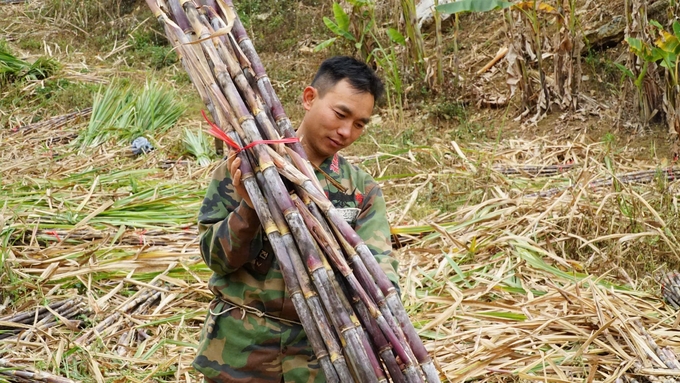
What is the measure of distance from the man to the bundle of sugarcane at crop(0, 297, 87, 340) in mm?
1459

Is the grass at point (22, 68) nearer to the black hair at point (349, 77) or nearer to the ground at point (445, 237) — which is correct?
the ground at point (445, 237)

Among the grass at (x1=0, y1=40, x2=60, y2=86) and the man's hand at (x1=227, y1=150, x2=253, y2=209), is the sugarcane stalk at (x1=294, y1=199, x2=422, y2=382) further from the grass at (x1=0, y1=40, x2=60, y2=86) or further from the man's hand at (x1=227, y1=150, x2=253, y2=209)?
the grass at (x1=0, y1=40, x2=60, y2=86)

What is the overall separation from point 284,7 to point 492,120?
12.3 ft

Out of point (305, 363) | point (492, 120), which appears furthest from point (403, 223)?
point (492, 120)

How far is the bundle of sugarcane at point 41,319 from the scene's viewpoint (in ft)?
10.2

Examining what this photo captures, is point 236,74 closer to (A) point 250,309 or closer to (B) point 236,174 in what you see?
(B) point 236,174

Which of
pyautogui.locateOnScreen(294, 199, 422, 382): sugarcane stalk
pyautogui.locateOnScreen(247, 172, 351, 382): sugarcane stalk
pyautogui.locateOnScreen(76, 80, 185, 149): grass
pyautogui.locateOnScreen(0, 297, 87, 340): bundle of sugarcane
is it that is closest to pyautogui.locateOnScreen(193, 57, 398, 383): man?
pyautogui.locateOnScreen(247, 172, 351, 382): sugarcane stalk

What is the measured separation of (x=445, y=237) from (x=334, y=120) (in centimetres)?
181

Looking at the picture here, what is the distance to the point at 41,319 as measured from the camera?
3225 millimetres

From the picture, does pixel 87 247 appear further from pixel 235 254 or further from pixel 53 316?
pixel 235 254

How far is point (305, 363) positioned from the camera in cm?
184

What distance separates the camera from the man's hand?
1.67 metres

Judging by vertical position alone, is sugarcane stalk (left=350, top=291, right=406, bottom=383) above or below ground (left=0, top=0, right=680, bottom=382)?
above

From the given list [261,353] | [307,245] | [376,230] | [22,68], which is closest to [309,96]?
[376,230]
